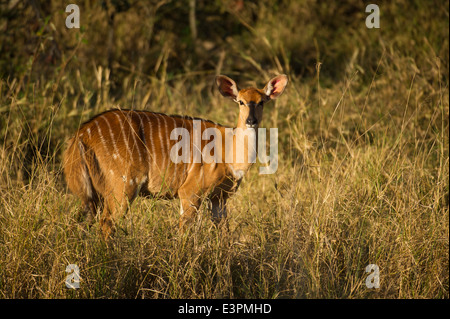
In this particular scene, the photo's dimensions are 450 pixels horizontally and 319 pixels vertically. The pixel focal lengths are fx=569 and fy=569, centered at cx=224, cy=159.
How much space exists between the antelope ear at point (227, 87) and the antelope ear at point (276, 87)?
0.68 feet

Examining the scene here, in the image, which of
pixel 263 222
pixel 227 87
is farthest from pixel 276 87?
pixel 263 222

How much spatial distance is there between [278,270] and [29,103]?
2754mm

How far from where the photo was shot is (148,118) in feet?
12.2

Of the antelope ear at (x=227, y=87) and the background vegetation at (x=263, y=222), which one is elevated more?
the antelope ear at (x=227, y=87)

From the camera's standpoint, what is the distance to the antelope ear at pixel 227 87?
380 cm

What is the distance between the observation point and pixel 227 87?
12.7 feet

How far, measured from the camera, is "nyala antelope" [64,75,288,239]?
341 centimetres

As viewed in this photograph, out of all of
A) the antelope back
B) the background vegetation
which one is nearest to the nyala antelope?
the antelope back

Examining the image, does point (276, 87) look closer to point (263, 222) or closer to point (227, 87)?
point (227, 87)

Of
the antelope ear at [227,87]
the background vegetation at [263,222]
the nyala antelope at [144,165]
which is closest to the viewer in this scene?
the background vegetation at [263,222]

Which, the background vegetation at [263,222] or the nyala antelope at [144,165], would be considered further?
the nyala antelope at [144,165]

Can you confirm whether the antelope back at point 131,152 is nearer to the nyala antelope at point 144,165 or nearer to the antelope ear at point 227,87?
the nyala antelope at point 144,165

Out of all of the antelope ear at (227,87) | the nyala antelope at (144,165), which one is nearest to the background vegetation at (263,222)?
the nyala antelope at (144,165)

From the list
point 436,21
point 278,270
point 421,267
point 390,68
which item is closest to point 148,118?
point 278,270
